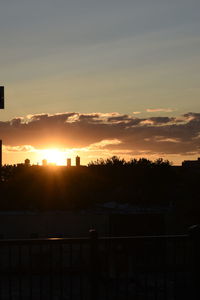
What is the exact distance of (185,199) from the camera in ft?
Result: 162

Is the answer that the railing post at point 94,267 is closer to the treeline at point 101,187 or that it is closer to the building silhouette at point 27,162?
the treeline at point 101,187

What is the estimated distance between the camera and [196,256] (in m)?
9.52

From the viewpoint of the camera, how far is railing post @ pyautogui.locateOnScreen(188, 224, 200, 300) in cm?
935

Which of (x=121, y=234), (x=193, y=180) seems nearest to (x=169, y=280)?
(x=121, y=234)

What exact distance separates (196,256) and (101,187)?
5341cm

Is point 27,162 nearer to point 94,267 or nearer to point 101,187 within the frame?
point 101,187

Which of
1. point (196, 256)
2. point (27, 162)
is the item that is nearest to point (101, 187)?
point (27, 162)

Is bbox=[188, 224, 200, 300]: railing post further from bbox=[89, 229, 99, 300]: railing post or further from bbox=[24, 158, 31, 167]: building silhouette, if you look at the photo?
bbox=[24, 158, 31, 167]: building silhouette

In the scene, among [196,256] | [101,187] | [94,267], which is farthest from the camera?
[101,187]

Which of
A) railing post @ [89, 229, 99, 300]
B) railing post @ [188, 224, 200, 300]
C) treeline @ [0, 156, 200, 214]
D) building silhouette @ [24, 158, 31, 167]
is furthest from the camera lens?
building silhouette @ [24, 158, 31, 167]

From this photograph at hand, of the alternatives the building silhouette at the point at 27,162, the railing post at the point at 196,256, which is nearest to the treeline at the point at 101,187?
the building silhouette at the point at 27,162

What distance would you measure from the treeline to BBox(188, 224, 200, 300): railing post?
1461 inches

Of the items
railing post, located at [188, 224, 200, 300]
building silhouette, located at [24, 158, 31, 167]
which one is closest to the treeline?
building silhouette, located at [24, 158, 31, 167]

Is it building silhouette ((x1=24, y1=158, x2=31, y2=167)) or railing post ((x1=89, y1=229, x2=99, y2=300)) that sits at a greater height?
building silhouette ((x1=24, y1=158, x2=31, y2=167))
